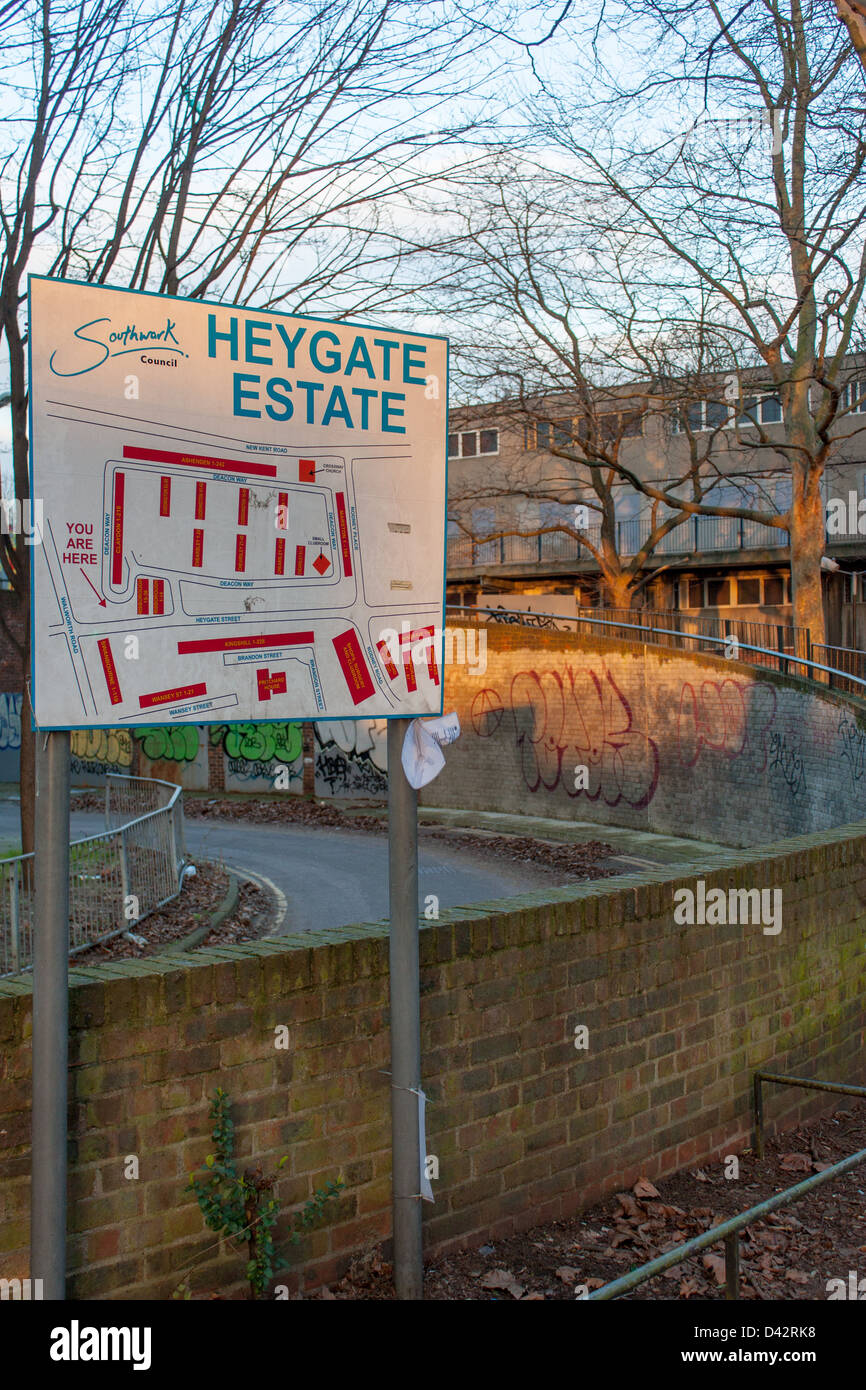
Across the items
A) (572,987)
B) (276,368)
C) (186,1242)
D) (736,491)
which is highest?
(736,491)

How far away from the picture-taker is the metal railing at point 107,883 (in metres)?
9.36

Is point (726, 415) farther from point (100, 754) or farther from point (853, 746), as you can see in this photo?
point (100, 754)

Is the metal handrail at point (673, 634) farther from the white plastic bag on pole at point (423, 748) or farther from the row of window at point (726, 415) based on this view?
Answer: the white plastic bag on pole at point (423, 748)

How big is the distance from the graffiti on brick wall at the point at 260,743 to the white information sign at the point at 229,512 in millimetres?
23379

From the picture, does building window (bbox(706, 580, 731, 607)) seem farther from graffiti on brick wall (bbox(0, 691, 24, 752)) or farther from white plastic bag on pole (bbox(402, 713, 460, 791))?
white plastic bag on pole (bbox(402, 713, 460, 791))

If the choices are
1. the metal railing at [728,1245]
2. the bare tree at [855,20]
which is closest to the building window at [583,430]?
the bare tree at [855,20]

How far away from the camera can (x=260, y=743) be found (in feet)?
93.8

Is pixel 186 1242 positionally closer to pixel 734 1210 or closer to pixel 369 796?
pixel 734 1210

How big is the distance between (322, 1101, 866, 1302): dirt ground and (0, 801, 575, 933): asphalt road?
631 centimetres

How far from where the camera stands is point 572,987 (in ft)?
18.0

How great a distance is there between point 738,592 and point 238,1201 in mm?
33778

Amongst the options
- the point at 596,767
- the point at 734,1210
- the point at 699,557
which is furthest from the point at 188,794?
the point at 734,1210
